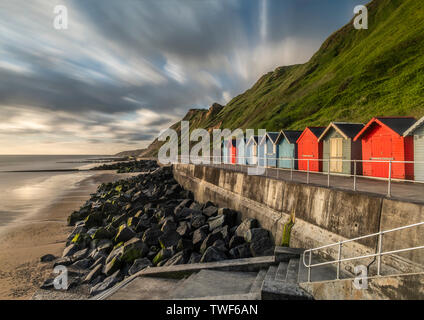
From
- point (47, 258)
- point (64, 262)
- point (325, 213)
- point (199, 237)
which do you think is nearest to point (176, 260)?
point (199, 237)

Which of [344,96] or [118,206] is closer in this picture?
[118,206]

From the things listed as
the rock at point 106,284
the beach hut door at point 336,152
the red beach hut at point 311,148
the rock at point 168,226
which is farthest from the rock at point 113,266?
the beach hut door at point 336,152

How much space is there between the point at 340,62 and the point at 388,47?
1533 centimetres

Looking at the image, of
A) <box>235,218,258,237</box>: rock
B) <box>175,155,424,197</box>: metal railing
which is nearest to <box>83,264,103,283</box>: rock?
<box>235,218,258,237</box>: rock

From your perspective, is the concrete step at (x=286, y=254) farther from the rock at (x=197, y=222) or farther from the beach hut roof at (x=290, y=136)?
the beach hut roof at (x=290, y=136)

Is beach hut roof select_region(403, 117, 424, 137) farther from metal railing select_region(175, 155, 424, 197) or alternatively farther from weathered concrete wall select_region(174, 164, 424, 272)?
weathered concrete wall select_region(174, 164, 424, 272)

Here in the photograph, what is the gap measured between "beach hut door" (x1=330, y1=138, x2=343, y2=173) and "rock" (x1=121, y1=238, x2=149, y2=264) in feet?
42.3

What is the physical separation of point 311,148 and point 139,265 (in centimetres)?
1486

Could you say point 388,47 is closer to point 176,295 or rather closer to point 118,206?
point 118,206

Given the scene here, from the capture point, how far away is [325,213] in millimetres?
7547

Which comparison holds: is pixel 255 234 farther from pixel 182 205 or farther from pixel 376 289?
pixel 182 205

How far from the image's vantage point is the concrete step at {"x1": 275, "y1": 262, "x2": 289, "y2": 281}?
6.44 metres
